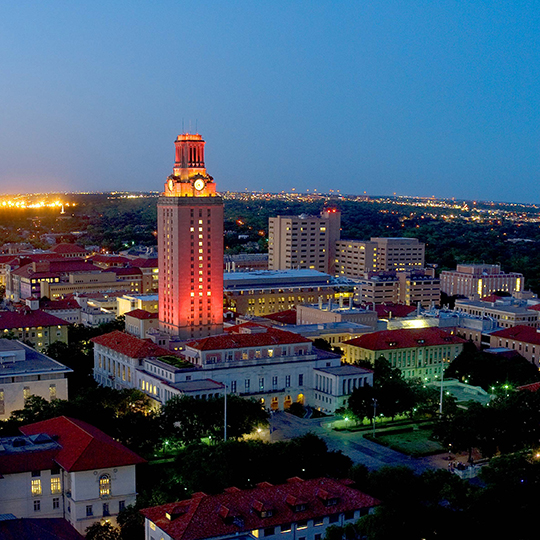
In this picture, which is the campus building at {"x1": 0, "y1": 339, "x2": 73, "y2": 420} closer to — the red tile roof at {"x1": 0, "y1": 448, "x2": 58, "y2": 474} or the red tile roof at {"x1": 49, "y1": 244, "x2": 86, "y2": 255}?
the red tile roof at {"x1": 0, "y1": 448, "x2": 58, "y2": 474}

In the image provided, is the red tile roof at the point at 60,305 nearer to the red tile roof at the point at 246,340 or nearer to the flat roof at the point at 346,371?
the red tile roof at the point at 246,340

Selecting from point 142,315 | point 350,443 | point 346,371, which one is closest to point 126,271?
point 142,315

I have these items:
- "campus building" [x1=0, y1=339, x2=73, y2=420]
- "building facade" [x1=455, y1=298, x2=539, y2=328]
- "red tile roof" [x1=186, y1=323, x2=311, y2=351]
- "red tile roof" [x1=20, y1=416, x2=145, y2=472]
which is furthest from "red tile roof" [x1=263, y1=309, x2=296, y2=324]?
"red tile roof" [x1=20, y1=416, x2=145, y2=472]

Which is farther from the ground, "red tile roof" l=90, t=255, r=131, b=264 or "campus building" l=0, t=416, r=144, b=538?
"red tile roof" l=90, t=255, r=131, b=264

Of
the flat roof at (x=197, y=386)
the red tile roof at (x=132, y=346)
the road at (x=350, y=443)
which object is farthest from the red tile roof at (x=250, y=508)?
the red tile roof at (x=132, y=346)

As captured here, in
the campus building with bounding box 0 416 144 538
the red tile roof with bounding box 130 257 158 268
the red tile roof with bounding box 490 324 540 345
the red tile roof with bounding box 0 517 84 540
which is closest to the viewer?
the red tile roof with bounding box 0 517 84 540

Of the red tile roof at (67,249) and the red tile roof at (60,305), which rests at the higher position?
the red tile roof at (67,249)

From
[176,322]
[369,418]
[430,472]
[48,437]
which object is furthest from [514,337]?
[48,437]
